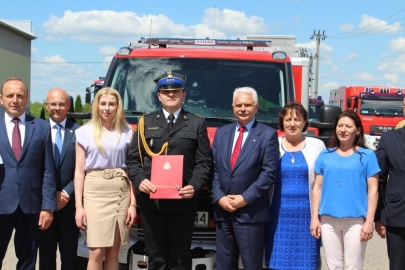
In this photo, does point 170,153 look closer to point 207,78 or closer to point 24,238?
point 24,238

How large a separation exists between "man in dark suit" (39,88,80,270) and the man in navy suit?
4.04ft

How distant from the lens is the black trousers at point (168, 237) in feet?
16.1

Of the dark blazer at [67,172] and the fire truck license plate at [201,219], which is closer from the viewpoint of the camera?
the dark blazer at [67,172]

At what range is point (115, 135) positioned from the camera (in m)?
5.04

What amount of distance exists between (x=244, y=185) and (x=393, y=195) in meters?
1.17

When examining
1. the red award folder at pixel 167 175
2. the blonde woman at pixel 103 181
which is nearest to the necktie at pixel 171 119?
the red award folder at pixel 167 175

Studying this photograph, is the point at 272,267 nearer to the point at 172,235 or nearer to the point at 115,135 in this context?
the point at 172,235

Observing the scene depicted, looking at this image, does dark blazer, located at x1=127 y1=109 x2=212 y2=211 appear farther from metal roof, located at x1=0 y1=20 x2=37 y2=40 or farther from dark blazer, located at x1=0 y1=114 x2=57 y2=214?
metal roof, located at x1=0 y1=20 x2=37 y2=40

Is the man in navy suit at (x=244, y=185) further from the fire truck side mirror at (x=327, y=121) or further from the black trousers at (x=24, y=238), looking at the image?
the black trousers at (x=24, y=238)

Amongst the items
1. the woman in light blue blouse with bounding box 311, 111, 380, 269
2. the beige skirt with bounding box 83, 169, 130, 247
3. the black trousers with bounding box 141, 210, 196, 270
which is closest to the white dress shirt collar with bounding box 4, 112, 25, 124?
the beige skirt with bounding box 83, 169, 130, 247

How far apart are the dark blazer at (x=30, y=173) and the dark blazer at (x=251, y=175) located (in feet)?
4.44

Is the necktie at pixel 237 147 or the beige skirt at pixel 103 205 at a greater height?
the necktie at pixel 237 147

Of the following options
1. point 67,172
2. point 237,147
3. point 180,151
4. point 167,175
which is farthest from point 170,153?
point 67,172

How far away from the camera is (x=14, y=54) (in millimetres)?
48438
